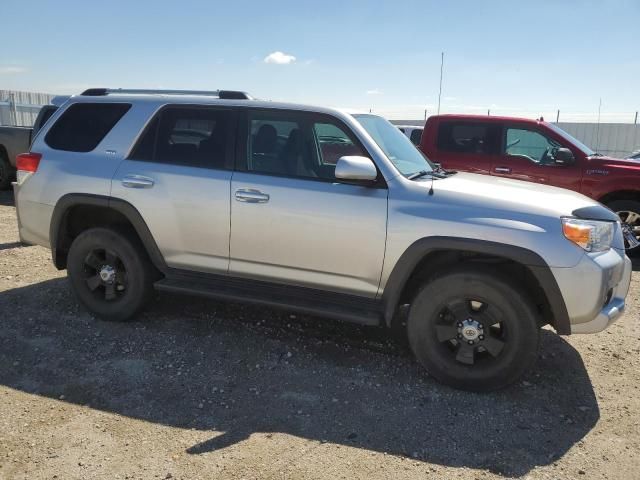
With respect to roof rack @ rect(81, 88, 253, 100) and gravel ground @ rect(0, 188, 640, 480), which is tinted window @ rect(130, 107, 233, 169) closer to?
roof rack @ rect(81, 88, 253, 100)

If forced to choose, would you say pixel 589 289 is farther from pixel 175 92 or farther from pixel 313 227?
pixel 175 92

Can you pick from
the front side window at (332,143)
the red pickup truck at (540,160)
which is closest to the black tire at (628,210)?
the red pickup truck at (540,160)

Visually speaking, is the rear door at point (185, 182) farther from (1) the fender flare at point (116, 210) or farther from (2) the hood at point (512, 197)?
(2) the hood at point (512, 197)

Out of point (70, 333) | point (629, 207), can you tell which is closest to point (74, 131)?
point (70, 333)

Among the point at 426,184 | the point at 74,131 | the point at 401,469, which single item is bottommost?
the point at 401,469

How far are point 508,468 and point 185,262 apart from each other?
271cm

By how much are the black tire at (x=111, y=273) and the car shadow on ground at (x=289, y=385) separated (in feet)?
0.55

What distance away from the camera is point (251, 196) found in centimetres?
388

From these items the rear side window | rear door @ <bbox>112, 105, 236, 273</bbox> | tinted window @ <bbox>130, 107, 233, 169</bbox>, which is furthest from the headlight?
the rear side window

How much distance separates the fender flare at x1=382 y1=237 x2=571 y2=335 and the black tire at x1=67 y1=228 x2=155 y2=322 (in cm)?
207

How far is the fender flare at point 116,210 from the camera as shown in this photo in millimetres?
4246

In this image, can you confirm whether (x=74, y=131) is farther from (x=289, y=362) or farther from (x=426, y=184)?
(x=426, y=184)

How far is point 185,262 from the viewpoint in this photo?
13.9 ft

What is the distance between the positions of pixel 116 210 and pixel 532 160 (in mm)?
5683
